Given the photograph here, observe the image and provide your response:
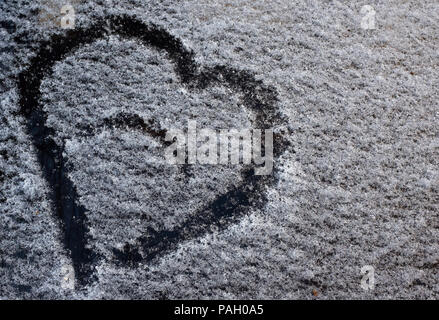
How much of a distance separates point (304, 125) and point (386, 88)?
20 cm

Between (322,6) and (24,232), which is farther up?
(322,6)

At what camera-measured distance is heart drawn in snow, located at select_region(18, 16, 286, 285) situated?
0.77 meters

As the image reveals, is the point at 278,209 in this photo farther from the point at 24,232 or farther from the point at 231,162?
the point at 24,232

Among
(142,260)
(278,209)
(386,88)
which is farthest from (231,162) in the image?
(386,88)

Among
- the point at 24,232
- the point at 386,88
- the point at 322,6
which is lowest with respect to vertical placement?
the point at 24,232

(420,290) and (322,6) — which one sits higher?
(322,6)

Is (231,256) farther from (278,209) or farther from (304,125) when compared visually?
(304,125)

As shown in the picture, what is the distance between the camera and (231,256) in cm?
76

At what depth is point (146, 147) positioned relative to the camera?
81 centimetres

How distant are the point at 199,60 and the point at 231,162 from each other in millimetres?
231

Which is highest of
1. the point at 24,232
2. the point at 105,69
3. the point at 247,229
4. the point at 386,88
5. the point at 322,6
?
the point at 322,6

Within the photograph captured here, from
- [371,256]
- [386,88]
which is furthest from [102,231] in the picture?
[386,88]

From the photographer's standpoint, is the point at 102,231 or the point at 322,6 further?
the point at 322,6

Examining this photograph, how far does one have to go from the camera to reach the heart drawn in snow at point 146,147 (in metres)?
0.77
